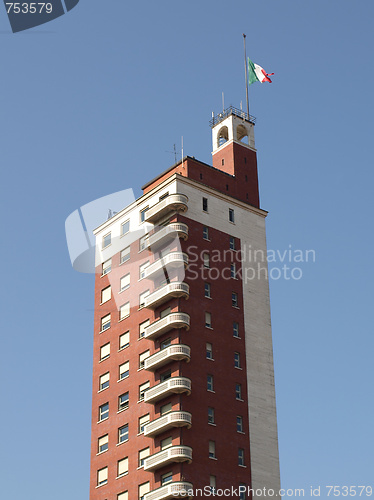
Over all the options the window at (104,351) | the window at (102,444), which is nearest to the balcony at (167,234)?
the window at (104,351)

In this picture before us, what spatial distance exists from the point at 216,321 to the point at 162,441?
15385 millimetres

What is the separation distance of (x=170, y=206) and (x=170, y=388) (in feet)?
73.9

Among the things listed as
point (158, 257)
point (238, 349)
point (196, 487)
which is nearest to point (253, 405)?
point (238, 349)

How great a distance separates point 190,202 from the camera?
11206cm

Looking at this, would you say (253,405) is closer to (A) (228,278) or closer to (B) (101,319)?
(A) (228,278)

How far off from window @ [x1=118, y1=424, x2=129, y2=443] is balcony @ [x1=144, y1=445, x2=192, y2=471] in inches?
321

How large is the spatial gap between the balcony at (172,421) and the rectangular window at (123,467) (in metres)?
6.86

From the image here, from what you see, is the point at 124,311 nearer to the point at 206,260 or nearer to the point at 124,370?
the point at 124,370

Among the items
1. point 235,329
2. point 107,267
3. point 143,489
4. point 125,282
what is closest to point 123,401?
point 143,489

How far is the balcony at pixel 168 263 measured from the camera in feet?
350

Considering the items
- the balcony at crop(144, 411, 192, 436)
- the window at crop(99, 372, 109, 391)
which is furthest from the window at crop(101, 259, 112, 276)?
the balcony at crop(144, 411, 192, 436)

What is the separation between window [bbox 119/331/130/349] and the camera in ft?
366

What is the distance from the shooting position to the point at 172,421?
97.2 metres

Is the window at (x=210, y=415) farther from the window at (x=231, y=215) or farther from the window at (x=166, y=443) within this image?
the window at (x=231, y=215)
